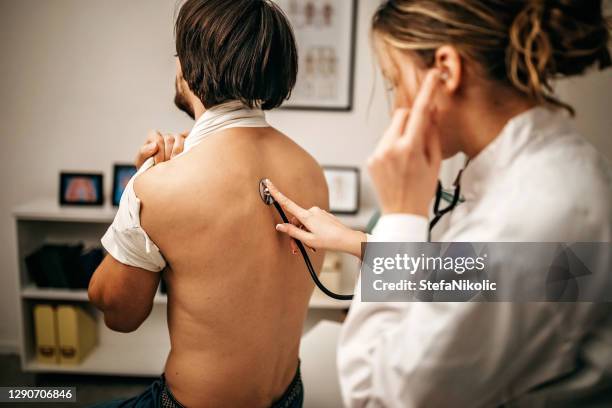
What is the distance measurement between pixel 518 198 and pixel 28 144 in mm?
1981

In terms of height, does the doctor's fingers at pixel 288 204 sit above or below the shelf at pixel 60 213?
above

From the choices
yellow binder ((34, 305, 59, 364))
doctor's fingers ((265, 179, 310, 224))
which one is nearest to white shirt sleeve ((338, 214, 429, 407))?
doctor's fingers ((265, 179, 310, 224))

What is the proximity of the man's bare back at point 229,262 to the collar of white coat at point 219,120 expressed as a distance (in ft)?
0.06

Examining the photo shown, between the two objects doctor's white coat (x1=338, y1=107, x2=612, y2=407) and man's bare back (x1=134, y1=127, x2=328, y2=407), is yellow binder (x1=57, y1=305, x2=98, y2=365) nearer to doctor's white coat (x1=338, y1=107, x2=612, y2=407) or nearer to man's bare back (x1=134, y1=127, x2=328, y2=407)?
man's bare back (x1=134, y1=127, x2=328, y2=407)

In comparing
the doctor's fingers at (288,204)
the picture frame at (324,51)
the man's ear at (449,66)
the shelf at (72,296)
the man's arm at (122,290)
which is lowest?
the shelf at (72,296)

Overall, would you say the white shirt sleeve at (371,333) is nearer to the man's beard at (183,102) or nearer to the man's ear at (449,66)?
the man's ear at (449,66)

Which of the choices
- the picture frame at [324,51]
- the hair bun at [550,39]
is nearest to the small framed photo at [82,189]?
the picture frame at [324,51]

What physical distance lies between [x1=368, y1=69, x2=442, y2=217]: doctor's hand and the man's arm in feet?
1.55

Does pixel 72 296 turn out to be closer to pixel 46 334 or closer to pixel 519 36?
pixel 46 334

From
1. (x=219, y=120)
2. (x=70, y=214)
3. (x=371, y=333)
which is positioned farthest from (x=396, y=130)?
(x=70, y=214)

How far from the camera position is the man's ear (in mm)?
560

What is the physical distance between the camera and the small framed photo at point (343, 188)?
6.34ft

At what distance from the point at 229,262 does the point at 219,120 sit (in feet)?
0.83

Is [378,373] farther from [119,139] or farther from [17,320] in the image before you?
[17,320]
